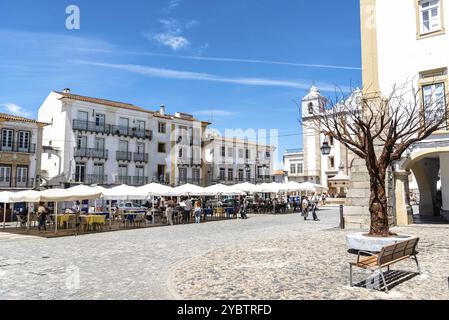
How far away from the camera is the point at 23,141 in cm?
3209

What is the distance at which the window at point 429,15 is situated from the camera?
16812mm

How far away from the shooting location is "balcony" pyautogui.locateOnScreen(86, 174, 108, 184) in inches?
1511

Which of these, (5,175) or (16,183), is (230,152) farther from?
(5,175)

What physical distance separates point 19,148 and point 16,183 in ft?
9.65

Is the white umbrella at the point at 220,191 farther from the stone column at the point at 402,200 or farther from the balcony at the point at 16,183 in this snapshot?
the balcony at the point at 16,183

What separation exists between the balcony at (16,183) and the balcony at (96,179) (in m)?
6.56

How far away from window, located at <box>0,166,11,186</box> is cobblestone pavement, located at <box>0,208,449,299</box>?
1950cm

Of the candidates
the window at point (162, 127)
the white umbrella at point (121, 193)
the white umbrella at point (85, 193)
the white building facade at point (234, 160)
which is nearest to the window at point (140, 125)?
the window at point (162, 127)

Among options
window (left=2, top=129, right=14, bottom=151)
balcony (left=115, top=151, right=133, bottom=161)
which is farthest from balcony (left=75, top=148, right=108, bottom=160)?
window (left=2, top=129, right=14, bottom=151)
